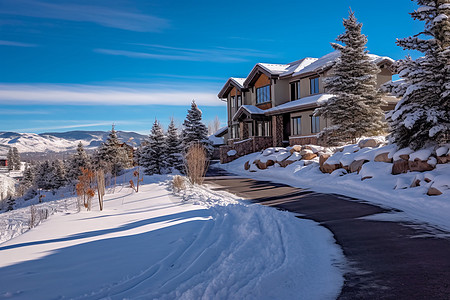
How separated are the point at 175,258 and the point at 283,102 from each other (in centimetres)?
2538

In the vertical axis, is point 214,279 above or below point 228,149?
below

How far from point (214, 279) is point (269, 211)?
15.4ft

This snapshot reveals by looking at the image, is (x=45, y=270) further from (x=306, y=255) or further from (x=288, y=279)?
(x=306, y=255)

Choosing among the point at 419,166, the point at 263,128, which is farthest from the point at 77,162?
the point at 419,166

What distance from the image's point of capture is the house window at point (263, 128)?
30172 mm

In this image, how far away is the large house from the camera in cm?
2397

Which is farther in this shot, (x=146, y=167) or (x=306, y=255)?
(x=146, y=167)

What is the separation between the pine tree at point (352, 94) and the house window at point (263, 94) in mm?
10171

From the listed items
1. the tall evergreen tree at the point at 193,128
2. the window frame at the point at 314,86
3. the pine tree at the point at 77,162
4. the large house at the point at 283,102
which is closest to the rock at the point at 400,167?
the large house at the point at 283,102

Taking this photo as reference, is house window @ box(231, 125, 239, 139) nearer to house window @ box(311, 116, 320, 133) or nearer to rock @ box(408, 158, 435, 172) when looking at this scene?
house window @ box(311, 116, 320, 133)

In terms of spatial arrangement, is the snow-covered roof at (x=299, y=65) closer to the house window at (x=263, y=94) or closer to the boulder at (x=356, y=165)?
the house window at (x=263, y=94)

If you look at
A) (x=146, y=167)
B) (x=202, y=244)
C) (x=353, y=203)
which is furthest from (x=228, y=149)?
(x=202, y=244)

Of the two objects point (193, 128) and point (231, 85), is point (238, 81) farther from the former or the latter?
point (193, 128)

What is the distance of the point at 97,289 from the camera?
3643 mm
